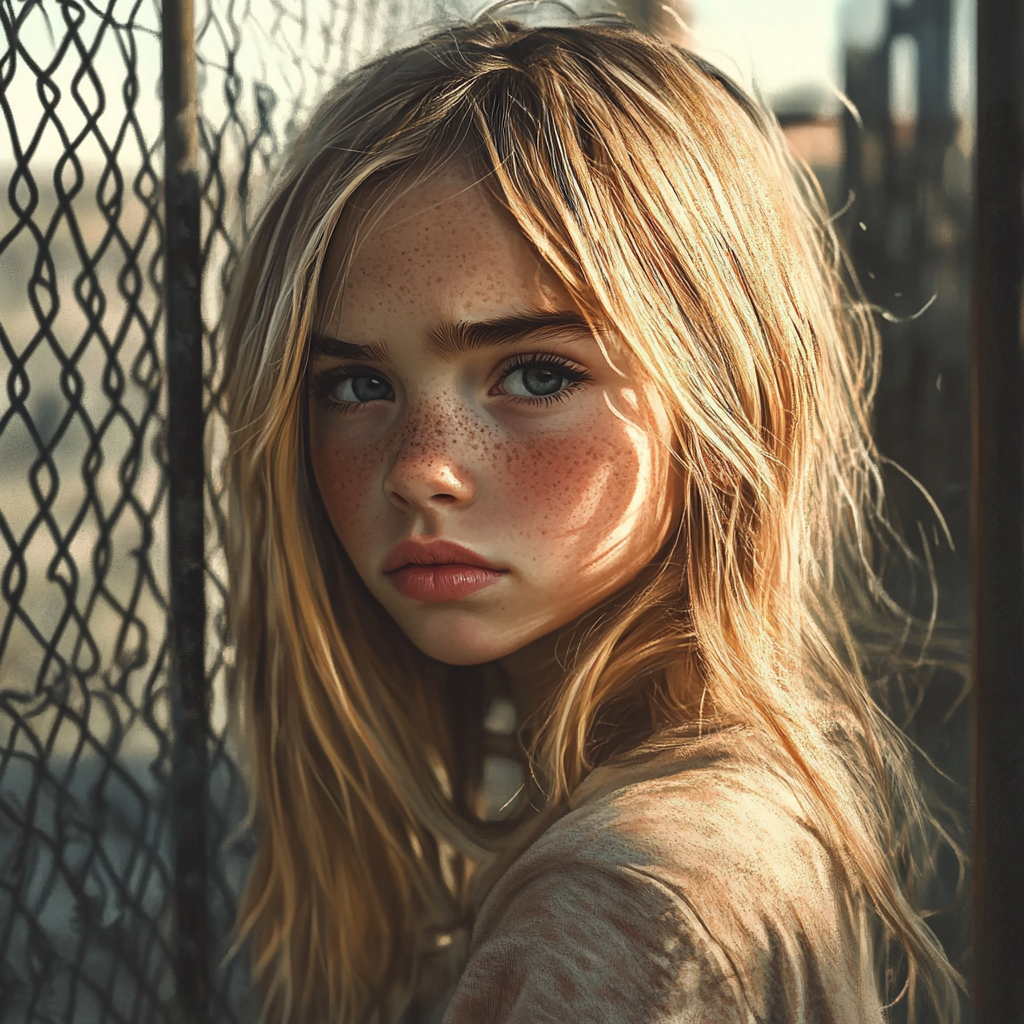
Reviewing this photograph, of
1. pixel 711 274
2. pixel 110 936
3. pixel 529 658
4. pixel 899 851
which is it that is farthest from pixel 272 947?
pixel 711 274

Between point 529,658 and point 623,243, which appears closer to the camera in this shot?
point 623,243

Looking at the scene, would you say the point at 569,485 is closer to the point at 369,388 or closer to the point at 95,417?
the point at 369,388

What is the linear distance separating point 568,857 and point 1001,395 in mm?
320

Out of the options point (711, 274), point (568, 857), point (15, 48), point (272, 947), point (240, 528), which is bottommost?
point (272, 947)

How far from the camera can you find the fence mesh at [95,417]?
557 millimetres

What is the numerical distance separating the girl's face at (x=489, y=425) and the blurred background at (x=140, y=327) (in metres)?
0.12

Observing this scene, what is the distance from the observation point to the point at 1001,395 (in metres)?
0.52

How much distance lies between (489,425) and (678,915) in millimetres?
248

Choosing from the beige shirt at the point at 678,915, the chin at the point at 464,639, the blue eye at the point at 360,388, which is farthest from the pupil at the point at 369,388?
the beige shirt at the point at 678,915

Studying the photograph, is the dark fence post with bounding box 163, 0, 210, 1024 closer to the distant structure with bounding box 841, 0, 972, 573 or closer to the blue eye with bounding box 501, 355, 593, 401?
the blue eye with bounding box 501, 355, 593, 401

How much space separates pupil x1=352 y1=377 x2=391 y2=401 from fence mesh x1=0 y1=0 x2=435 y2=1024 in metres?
0.09

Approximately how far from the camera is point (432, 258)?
1.67 ft

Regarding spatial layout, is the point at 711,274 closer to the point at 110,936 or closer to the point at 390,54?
the point at 390,54

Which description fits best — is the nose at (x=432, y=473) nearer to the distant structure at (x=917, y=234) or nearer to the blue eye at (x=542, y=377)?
the blue eye at (x=542, y=377)
